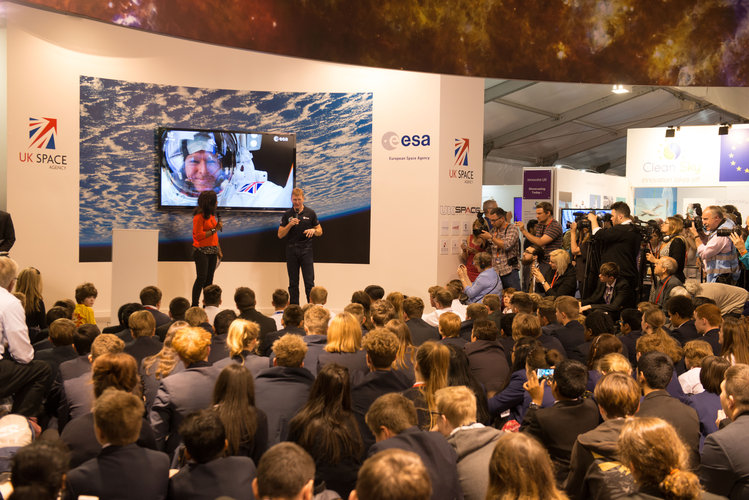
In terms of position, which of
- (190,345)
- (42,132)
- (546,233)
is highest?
(42,132)

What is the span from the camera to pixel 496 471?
2082 mm

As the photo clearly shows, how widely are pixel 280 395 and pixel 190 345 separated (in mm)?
584

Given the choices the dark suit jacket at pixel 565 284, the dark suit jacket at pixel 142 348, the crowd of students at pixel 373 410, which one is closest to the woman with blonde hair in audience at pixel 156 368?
the crowd of students at pixel 373 410

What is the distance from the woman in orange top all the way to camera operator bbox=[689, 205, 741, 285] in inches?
224

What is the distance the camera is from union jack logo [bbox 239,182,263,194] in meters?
9.16

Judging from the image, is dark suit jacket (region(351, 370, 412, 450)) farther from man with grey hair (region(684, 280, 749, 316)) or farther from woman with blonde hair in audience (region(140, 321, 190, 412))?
man with grey hair (region(684, 280, 749, 316))

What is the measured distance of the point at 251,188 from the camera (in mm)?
9188

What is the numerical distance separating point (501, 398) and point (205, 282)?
5.18 m

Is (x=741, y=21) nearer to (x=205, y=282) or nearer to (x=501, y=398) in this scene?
(x=501, y=398)

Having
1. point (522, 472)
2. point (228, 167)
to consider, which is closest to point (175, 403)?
point (522, 472)

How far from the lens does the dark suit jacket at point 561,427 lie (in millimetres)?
3080

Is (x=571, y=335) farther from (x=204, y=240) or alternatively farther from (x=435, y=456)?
(x=204, y=240)

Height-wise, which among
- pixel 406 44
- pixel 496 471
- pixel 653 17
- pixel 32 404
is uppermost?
pixel 653 17

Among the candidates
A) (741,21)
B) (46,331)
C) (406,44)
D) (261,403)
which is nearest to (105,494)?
(261,403)
